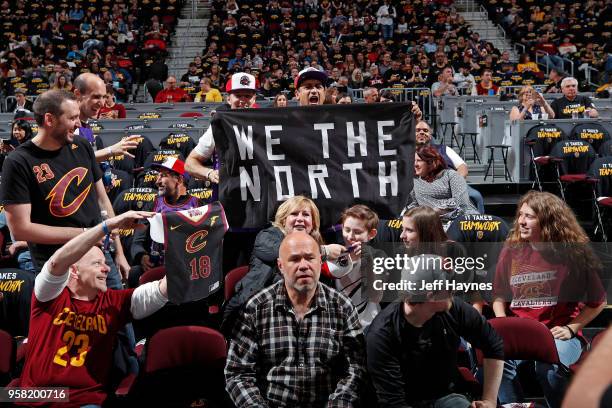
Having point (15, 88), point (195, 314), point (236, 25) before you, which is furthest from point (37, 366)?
point (236, 25)

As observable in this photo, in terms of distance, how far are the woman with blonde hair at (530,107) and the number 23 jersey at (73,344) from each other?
7608mm

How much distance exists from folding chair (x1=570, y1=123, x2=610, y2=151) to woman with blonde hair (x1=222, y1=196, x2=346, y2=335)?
21.2 feet

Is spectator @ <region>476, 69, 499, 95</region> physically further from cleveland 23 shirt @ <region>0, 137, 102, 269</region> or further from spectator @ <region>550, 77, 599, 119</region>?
cleveland 23 shirt @ <region>0, 137, 102, 269</region>

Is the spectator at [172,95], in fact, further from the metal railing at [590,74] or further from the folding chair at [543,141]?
the metal railing at [590,74]

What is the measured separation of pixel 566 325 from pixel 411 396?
4.28 feet

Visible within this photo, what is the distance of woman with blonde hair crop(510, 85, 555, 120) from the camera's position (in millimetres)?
10148

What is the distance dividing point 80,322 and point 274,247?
1.09m

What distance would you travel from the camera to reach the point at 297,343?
3.59 metres

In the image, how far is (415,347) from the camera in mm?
3535

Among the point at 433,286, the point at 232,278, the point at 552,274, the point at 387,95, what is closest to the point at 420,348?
the point at 433,286

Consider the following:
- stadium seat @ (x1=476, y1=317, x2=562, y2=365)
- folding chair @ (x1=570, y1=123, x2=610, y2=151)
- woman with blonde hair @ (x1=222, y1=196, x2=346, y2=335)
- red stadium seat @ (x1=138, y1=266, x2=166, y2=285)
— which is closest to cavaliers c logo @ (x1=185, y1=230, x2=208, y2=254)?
woman with blonde hair @ (x1=222, y1=196, x2=346, y2=335)

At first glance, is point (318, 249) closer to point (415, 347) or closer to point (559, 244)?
point (415, 347)

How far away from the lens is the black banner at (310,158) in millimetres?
4145

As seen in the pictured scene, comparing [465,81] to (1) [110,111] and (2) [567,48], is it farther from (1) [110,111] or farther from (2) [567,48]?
(1) [110,111]
